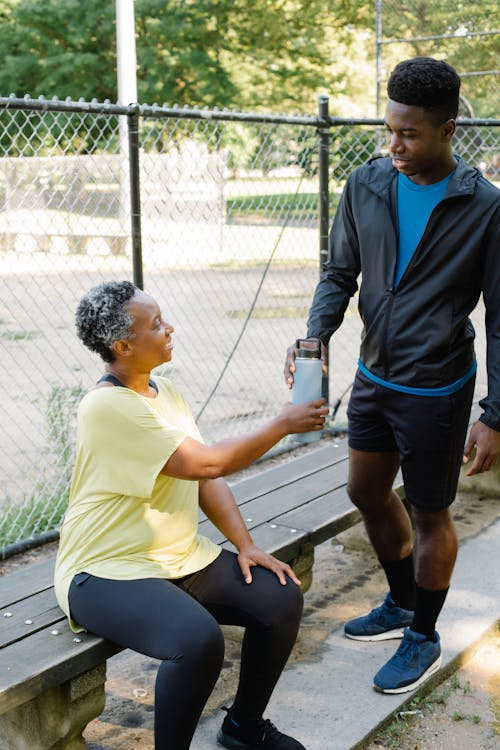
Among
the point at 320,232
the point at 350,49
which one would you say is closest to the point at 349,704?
the point at 320,232

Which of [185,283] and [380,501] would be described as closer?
[380,501]

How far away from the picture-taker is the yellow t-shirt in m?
2.46

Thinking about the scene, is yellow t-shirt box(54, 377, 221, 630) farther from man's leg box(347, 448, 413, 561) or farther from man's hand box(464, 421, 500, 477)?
man's hand box(464, 421, 500, 477)

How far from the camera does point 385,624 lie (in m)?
3.44

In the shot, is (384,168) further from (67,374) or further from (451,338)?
(67,374)

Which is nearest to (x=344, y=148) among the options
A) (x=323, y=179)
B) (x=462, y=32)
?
(x=462, y=32)

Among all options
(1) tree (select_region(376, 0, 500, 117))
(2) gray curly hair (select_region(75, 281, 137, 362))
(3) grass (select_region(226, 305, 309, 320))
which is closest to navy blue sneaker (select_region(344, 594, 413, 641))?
(2) gray curly hair (select_region(75, 281, 137, 362))

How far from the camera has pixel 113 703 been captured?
3074 mm

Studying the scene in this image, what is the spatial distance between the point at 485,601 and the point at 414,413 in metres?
1.35

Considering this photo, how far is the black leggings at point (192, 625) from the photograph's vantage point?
7.63 feet

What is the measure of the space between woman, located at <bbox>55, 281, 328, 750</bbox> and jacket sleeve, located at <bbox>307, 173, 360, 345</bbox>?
0.54m

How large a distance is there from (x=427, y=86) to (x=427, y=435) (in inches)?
40.4

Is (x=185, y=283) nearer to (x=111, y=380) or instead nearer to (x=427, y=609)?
(x=427, y=609)

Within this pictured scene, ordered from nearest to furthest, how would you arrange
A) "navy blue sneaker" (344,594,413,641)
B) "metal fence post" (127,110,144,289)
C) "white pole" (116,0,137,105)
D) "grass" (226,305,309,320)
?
"navy blue sneaker" (344,594,413,641), "metal fence post" (127,110,144,289), "grass" (226,305,309,320), "white pole" (116,0,137,105)
